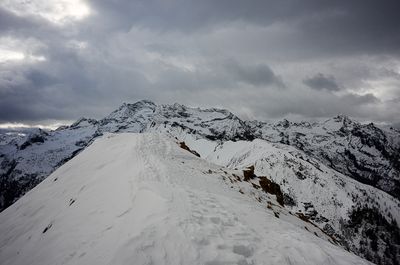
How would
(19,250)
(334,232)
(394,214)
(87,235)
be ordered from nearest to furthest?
(87,235) < (19,250) < (334,232) < (394,214)

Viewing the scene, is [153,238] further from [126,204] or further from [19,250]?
[19,250]

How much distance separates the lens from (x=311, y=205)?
576 feet

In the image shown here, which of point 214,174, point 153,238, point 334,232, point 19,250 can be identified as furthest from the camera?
point 334,232

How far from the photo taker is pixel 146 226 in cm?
1244

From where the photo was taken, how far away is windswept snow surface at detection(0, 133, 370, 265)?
1126 centimetres

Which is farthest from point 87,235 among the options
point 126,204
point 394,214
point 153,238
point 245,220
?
point 394,214

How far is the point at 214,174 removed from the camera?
26.8 m

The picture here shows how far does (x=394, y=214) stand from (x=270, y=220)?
22471 centimetres

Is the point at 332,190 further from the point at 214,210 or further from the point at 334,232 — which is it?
the point at 214,210

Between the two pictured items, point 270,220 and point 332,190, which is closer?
point 270,220

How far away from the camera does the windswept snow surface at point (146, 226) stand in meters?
11.3

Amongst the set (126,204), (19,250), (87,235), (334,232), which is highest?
(126,204)

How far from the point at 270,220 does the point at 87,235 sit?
9.90 m

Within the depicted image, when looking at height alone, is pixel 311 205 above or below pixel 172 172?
below
